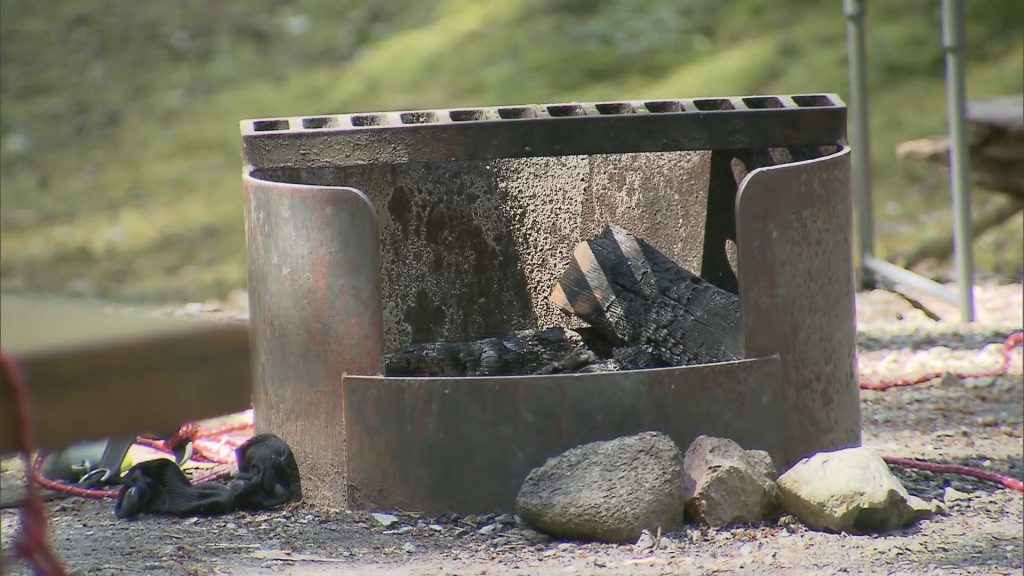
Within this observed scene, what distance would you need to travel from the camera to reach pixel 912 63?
27.3 feet

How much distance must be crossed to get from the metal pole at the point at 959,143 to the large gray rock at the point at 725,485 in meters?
2.45

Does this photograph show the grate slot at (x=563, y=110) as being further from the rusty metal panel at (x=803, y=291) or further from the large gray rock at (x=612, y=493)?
the large gray rock at (x=612, y=493)

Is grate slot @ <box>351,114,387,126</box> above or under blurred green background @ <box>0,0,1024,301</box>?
under

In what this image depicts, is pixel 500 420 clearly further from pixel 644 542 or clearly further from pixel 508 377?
pixel 644 542

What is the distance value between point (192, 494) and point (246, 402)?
2062 mm

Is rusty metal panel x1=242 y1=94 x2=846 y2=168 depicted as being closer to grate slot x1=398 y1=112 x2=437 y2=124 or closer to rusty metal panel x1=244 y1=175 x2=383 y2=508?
rusty metal panel x1=244 y1=175 x2=383 y2=508

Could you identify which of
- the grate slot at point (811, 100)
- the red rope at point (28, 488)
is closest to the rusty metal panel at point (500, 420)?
the grate slot at point (811, 100)

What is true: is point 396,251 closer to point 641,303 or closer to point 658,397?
point 641,303

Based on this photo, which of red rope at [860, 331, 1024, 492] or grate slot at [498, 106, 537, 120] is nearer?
red rope at [860, 331, 1024, 492]

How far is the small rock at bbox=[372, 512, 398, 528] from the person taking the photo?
3.09 meters

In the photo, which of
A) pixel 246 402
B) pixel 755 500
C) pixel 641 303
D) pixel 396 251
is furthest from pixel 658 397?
pixel 246 402

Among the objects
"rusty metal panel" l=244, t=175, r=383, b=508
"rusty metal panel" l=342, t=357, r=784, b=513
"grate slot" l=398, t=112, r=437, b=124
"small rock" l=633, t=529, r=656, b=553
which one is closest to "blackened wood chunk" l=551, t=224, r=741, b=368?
"rusty metal panel" l=342, t=357, r=784, b=513

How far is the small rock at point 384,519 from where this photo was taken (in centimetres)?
309

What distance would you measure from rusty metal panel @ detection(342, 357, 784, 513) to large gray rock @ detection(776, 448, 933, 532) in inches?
6.5
